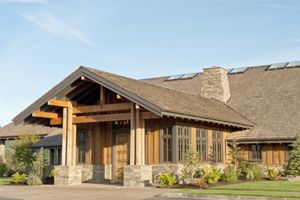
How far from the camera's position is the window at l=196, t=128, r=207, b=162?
2608cm

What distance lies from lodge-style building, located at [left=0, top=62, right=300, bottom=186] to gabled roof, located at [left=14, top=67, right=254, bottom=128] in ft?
0.15

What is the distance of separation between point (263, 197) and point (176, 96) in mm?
11402

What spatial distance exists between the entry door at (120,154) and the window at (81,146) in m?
2.21

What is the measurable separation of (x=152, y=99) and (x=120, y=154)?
5.48 meters

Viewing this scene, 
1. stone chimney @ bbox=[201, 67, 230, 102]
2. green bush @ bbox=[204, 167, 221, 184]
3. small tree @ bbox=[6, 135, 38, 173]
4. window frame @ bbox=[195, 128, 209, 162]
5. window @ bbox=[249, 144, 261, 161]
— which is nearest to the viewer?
green bush @ bbox=[204, 167, 221, 184]

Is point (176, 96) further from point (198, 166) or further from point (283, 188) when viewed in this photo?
point (283, 188)

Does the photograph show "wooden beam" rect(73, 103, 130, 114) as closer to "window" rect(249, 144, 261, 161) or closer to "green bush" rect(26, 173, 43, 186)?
"green bush" rect(26, 173, 43, 186)

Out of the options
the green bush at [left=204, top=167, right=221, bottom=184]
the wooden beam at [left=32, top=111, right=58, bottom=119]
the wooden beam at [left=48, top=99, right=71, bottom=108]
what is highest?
the wooden beam at [left=48, top=99, right=71, bottom=108]

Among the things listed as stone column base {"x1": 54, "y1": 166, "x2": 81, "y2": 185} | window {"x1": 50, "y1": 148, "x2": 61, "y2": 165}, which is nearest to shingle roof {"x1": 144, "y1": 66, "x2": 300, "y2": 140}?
stone column base {"x1": 54, "y1": 166, "x2": 81, "y2": 185}

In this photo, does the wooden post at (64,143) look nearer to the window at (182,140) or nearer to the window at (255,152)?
the window at (182,140)

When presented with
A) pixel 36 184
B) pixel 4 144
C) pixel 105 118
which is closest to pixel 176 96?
pixel 105 118

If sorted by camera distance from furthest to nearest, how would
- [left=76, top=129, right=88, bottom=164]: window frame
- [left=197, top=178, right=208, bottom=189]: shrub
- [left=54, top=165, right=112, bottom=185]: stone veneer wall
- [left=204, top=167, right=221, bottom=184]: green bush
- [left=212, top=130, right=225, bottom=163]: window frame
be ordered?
[left=212, top=130, right=225, bottom=163]: window frame
[left=76, top=129, right=88, bottom=164]: window frame
[left=54, top=165, right=112, bottom=185]: stone veneer wall
[left=204, top=167, right=221, bottom=184]: green bush
[left=197, top=178, right=208, bottom=189]: shrub

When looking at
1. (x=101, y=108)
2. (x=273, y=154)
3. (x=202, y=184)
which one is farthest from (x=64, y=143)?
(x=273, y=154)

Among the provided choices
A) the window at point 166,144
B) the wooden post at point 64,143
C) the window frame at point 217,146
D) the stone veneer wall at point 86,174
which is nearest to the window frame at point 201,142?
the window frame at point 217,146
